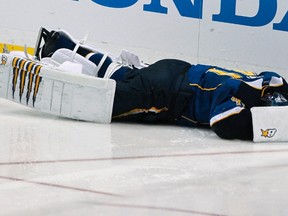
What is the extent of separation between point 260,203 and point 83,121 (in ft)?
3.35

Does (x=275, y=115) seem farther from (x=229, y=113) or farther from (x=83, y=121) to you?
(x=83, y=121)

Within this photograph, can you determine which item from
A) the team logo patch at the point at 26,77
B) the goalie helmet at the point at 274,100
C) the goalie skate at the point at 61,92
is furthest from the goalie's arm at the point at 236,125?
the team logo patch at the point at 26,77

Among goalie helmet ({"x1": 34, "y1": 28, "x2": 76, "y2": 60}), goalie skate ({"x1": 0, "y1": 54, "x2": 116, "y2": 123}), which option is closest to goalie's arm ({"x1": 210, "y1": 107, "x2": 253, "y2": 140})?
goalie skate ({"x1": 0, "y1": 54, "x2": 116, "y2": 123})

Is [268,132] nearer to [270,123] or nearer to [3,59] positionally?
→ [270,123]

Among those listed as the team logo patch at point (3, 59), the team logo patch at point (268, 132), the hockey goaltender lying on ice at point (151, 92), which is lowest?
the team logo patch at point (268, 132)

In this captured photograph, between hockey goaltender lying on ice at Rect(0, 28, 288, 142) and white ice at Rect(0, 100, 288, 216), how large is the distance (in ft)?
0.15

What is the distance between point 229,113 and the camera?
195 centimetres

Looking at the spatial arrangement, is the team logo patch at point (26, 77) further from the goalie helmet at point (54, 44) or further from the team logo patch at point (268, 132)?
the team logo patch at point (268, 132)

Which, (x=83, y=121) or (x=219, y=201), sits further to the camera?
(x=83, y=121)

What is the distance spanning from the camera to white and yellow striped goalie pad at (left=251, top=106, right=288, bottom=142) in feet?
6.37

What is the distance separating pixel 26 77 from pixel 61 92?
0.15 m

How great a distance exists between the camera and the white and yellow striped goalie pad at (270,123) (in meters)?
1.94

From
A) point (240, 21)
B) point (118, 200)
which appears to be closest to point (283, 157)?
point (118, 200)

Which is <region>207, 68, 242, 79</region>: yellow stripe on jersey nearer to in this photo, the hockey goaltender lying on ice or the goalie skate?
the hockey goaltender lying on ice
